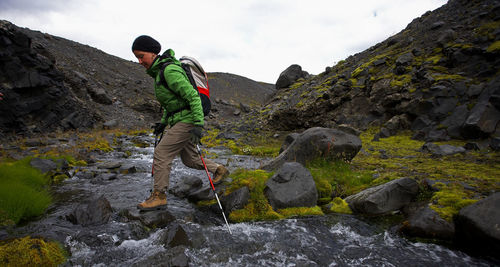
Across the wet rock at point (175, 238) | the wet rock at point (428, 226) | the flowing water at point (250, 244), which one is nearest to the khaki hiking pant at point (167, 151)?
the flowing water at point (250, 244)

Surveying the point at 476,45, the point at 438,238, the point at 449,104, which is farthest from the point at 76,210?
the point at 476,45

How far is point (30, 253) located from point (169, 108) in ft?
10.3

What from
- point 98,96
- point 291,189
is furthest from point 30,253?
point 98,96

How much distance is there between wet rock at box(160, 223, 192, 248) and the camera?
3.69 metres

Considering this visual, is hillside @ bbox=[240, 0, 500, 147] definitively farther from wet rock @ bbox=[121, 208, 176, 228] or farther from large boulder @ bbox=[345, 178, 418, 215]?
wet rock @ bbox=[121, 208, 176, 228]

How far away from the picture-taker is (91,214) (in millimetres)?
4402

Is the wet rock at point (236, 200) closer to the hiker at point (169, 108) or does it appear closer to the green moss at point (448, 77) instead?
the hiker at point (169, 108)

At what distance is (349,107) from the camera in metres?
17.0

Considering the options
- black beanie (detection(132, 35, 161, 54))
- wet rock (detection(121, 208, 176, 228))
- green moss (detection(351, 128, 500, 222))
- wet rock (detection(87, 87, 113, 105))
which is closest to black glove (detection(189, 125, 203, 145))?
wet rock (detection(121, 208, 176, 228))

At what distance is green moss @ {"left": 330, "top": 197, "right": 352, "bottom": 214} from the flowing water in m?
0.26

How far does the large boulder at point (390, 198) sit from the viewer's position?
4719 millimetres

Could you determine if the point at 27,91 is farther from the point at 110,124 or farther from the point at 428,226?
the point at 428,226

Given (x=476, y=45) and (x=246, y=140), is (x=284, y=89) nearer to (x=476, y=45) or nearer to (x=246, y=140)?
(x=246, y=140)

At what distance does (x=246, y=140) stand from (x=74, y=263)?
16104 millimetres
